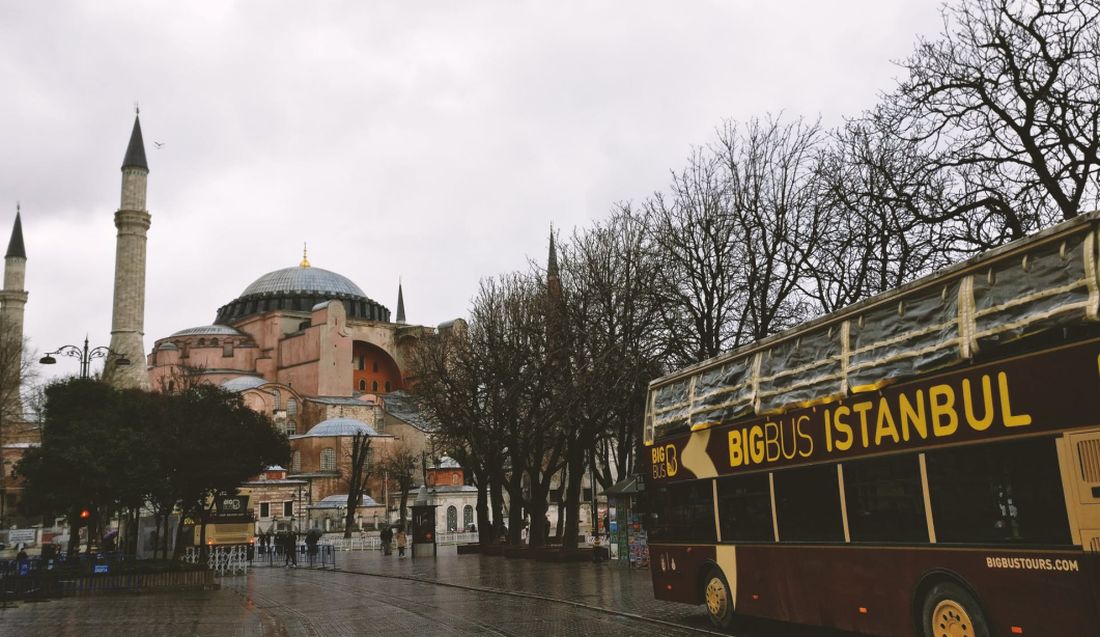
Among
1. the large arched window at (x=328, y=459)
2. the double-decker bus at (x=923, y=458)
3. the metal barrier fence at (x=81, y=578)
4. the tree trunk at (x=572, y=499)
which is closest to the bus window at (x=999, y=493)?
the double-decker bus at (x=923, y=458)

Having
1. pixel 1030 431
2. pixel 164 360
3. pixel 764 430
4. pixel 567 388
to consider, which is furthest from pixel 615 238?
pixel 164 360

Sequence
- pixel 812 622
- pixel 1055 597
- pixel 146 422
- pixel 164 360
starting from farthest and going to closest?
1. pixel 164 360
2. pixel 146 422
3. pixel 812 622
4. pixel 1055 597

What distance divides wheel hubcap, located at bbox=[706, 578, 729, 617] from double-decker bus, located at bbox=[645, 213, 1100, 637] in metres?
0.03

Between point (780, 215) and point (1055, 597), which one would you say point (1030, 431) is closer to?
point (1055, 597)

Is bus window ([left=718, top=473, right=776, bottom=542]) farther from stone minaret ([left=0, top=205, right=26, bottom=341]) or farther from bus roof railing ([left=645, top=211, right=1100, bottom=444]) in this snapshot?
stone minaret ([left=0, top=205, right=26, bottom=341])

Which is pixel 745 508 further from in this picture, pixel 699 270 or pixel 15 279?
pixel 15 279

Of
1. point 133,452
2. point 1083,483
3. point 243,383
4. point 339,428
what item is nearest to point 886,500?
point 1083,483

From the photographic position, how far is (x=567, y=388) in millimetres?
26531

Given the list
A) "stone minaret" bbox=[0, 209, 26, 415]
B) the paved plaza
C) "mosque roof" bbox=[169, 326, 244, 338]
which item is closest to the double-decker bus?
the paved plaza

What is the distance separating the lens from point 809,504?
973 cm

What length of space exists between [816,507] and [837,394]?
1369mm

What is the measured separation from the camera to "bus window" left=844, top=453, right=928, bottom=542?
8.13 metres

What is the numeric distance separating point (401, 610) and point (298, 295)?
78.1 metres

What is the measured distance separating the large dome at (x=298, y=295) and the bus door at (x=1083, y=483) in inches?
3409
